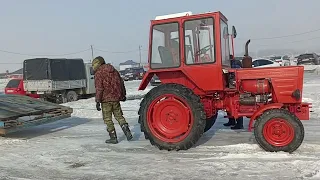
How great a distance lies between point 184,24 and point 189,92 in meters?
1.23

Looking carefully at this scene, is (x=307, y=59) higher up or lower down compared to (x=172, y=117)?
higher up

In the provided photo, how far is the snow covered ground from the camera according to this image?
5289 millimetres

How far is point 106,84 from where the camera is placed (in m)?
7.40

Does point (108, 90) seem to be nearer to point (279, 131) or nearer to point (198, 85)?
point (198, 85)

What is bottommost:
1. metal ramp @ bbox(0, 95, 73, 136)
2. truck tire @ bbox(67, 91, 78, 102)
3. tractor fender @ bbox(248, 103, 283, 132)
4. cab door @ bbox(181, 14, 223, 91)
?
truck tire @ bbox(67, 91, 78, 102)

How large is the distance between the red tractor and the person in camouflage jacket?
727 millimetres

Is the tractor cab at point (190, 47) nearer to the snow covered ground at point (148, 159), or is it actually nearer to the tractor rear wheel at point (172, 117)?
the tractor rear wheel at point (172, 117)

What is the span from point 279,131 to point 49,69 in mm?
15403

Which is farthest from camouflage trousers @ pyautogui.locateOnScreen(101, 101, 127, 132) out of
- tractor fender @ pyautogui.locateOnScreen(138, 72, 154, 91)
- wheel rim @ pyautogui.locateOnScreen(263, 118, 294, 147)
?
wheel rim @ pyautogui.locateOnScreen(263, 118, 294, 147)

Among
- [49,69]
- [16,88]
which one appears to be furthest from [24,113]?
[16,88]

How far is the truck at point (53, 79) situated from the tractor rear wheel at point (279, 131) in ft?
47.9

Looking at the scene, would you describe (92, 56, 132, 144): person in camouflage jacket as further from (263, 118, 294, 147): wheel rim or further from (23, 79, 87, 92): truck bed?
(23, 79, 87, 92): truck bed

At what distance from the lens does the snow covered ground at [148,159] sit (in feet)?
17.4

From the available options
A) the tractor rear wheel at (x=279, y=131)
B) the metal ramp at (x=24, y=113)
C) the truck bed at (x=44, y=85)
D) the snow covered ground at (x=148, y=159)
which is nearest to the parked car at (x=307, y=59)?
the truck bed at (x=44, y=85)
